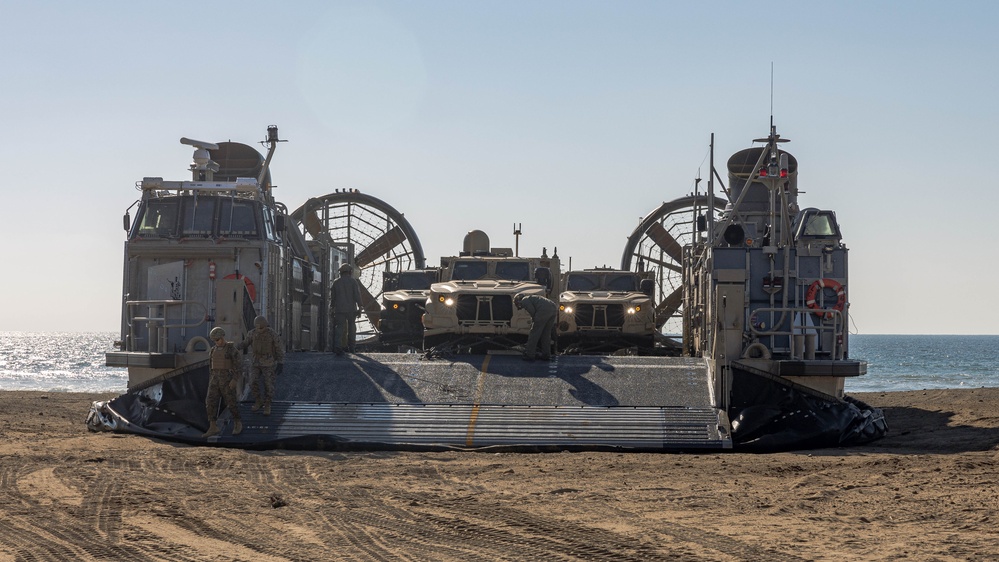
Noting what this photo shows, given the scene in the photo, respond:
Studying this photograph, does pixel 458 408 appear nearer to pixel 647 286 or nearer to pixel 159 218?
pixel 159 218

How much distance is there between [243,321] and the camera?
568 inches

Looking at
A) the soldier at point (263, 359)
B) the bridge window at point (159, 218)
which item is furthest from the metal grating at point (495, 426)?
the bridge window at point (159, 218)

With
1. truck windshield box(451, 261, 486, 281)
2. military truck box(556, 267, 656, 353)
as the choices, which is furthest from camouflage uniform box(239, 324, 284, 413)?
military truck box(556, 267, 656, 353)

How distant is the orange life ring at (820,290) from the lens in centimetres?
1530

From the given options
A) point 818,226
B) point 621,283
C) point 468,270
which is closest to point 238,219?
point 468,270

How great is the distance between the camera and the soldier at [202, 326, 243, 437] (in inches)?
507

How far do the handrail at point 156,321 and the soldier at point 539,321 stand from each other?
4.01 m

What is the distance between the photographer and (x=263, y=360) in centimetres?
1320

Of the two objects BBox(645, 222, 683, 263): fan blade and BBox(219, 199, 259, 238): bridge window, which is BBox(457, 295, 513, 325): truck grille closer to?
BBox(219, 199, 259, 238): bridge window

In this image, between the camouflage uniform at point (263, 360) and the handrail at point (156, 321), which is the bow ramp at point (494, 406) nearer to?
the camouflage uniform at point (263, 360)

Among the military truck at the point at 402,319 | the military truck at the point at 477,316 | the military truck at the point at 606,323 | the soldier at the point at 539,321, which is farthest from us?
the military truck at the point at 402,319

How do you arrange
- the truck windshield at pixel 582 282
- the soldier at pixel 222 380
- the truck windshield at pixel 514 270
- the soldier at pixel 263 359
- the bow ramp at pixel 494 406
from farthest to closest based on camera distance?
the truck windshield at pixel 582 282
the truck windshield at pixel 514 270
the soldier at pixel 263 359
the soldier at pixel 222 380
the bow ramp at pixel 494 406

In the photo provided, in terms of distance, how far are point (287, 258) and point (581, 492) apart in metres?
8.77

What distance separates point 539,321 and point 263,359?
12.5 ft
